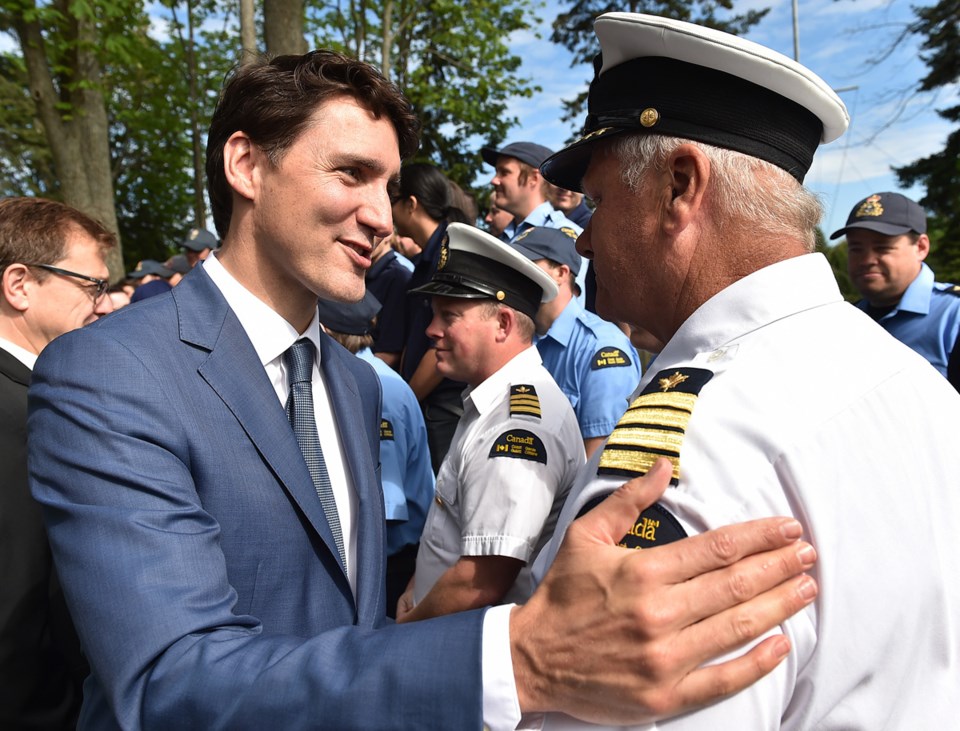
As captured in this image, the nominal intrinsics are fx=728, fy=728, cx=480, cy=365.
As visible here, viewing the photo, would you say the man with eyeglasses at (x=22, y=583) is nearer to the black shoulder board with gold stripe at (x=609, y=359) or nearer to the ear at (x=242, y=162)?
the ear at (x=242, y=162)

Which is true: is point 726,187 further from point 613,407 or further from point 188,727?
point 613,407

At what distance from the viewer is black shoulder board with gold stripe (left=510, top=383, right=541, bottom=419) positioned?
8.91 feet

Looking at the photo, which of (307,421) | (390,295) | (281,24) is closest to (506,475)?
(307,421)

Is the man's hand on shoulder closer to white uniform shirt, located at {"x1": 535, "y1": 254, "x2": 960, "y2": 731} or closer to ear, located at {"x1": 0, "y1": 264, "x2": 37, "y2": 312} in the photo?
white uniform shirt, located at {"x1": 535, "y1": 254, "x2": 960, "y2": 731}

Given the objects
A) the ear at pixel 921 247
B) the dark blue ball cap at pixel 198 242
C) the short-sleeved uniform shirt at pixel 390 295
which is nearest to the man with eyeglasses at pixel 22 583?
the short-sleeved uniform shirt at pixel 390 295

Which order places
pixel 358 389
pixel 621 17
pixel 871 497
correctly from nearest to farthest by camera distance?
1. pixel 871 497
2. pixel 621 17
3. pixel 358 389

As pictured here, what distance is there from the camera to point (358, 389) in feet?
7.76

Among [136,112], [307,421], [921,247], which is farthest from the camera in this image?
[136,112]

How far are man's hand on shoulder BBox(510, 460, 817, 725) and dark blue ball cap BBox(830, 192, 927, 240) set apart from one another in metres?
4.55

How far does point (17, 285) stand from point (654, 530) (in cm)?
261

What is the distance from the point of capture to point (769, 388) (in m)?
1.20

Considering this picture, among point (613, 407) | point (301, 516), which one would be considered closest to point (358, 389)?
point (301, 516)

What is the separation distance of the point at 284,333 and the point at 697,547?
Result: 1270 millimetres

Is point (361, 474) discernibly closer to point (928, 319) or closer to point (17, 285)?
point (17, 285)
